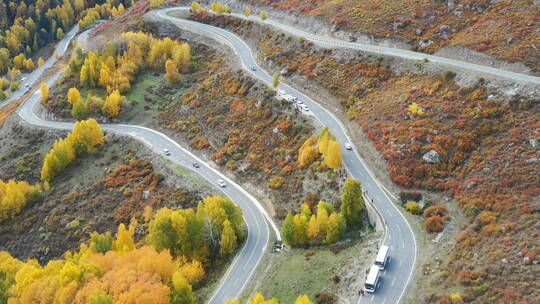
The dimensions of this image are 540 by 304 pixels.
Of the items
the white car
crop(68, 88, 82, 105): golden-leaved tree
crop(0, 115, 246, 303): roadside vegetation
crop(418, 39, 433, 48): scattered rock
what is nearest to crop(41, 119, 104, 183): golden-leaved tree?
crop(0, 115, 246, 303): roadside vegetation

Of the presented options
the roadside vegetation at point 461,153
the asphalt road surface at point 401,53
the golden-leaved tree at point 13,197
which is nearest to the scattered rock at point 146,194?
the golden-leaved tree at point 13,197

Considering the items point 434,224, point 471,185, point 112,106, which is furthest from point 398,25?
point 112,106

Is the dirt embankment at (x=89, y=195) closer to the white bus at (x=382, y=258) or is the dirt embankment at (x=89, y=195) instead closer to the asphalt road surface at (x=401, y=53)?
the white bus at (x=382, y=258)

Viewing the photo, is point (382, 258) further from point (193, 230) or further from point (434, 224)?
point (193, 230)

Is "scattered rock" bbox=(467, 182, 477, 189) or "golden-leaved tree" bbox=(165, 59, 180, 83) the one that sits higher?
"golden-leaved tree" bbox=(165, 59, 180, 83)

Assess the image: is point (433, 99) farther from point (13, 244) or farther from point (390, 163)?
point (13, 244)

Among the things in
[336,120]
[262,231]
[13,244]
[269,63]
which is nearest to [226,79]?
[269,63]

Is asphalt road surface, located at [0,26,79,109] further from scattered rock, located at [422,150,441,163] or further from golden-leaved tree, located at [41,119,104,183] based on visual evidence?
scattered rock, located at [422,150,441,163]
